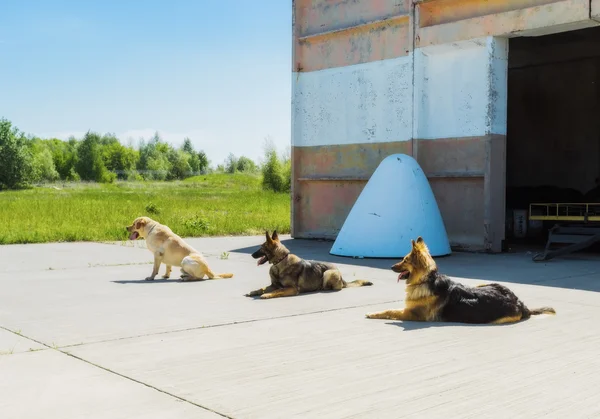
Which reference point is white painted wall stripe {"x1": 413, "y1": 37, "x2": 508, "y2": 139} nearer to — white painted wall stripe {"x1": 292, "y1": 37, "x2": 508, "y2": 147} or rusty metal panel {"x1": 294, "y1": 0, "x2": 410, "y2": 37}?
white painted wall stripe {"x1": 292, "y1": 37, "x2": 508, "y2": 147}

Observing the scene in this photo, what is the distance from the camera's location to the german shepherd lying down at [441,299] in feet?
22.3

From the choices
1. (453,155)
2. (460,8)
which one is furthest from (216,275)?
(460,8)

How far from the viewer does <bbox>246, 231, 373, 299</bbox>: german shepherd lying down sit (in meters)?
8.45

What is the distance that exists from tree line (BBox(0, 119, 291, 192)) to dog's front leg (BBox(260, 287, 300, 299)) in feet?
166

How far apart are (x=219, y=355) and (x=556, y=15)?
34.0ft

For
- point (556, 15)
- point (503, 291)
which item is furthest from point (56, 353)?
point (556, 15)

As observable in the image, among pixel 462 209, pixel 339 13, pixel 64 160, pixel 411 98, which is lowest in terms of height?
pixel 462 209

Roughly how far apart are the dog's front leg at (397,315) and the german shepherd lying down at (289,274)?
1700 mm

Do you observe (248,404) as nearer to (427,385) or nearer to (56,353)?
(427,385)

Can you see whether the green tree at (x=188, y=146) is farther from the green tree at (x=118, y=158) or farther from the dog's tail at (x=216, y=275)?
the dog's tail at (x=216, y=275)

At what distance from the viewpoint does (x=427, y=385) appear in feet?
15.6

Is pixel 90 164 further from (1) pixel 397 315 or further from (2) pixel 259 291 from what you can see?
(1) pixel 397 315

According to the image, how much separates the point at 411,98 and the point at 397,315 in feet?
30.1

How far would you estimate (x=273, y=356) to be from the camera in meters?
5.55
